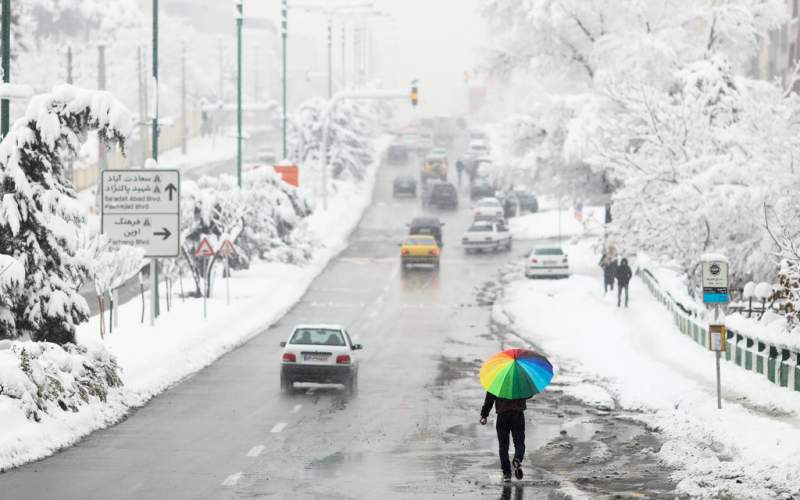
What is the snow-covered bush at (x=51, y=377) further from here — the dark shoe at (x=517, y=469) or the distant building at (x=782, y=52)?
the distant building at (x=782, y=52)

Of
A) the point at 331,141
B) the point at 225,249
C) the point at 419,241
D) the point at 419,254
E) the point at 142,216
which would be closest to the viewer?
the point at 142,216

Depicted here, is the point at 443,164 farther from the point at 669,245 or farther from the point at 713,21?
the point at 669,245

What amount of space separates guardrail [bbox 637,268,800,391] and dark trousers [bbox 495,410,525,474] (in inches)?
367

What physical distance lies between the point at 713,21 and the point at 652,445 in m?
39.7

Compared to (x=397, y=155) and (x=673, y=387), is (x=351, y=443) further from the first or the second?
Answer: (x=397, y=155)

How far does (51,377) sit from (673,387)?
11462 millimetres

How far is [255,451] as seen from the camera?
21.2 m

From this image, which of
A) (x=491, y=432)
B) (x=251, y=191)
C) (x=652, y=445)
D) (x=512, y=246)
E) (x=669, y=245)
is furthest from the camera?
(x=512, y=246)

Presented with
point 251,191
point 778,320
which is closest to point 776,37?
point 251,191

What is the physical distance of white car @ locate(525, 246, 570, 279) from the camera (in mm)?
56812

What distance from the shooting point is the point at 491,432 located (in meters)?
23.5

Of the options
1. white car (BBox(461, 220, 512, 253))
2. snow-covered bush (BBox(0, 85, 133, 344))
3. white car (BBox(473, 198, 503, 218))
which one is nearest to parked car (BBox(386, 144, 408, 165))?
white car (BBox(473, 198, 503, 218))

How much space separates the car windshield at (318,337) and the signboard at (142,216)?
7689 mm

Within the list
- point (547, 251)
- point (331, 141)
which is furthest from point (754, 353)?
point (331, 141)
